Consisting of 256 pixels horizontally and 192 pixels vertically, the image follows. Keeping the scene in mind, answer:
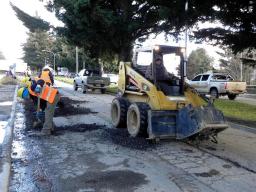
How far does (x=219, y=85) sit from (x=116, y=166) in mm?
21176

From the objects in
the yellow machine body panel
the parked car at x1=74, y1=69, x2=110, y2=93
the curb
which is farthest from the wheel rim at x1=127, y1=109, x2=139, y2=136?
the parked car at x1=74, y1=69, x2=110, y2=93

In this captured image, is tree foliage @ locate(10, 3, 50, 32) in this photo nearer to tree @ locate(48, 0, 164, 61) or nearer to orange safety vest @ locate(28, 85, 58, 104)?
tree @ locate(48, 0, 164, 61)

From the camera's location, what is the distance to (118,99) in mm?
12508

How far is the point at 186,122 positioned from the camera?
9594 mm

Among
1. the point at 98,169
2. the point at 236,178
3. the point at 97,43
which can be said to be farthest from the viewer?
the point at 97,43

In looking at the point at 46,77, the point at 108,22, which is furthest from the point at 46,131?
the point at 108,22

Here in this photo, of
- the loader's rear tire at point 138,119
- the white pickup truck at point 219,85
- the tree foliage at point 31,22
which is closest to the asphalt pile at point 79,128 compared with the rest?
the loader's rear tire at point 138,119

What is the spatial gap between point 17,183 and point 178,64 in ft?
19.7

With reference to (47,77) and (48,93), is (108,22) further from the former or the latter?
(48,93)

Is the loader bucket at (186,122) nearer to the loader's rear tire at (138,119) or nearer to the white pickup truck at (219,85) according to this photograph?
the loader's rear tire at (138,119)

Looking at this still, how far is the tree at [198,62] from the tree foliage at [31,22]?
152 ft

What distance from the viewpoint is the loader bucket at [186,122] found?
30.3 feet

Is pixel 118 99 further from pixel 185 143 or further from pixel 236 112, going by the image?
pixel 236 112

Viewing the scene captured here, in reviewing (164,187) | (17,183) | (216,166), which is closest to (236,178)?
(216,166)
